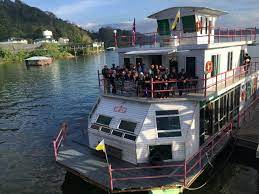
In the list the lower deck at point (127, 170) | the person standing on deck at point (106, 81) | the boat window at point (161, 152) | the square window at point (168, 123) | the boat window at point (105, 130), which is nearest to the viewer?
the lower deck at point (127, 170)

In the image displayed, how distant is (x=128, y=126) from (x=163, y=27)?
966cm

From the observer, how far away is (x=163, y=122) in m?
16.3

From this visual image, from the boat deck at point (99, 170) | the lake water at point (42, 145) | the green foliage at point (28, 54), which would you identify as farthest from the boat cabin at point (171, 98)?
the green foliage at point (28, 54)

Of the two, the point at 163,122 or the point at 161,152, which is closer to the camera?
the point at 161,152

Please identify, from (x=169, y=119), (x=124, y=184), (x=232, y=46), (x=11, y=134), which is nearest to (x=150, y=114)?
(x=169, y=119)

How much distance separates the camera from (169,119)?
643 inches

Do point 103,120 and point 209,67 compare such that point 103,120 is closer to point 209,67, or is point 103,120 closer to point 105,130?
point 105,130

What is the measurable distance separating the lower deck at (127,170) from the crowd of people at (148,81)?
377 centimetres

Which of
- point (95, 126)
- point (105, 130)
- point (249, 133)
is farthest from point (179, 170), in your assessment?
point (249, 133)

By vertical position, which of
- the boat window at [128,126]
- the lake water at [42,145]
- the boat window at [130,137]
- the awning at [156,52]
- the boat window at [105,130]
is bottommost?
the lake water at [42,145]

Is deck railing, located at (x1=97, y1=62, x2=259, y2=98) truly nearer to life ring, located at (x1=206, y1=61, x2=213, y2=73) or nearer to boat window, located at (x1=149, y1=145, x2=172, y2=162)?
life ring, located at (x1=206, y1=61, x2=213, y2=73)

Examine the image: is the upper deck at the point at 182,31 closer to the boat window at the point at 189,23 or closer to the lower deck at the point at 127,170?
the boat window at the point at 189,23

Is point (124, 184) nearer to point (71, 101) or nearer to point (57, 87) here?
point (71, 101)

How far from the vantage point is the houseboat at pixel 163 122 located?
1512cm
